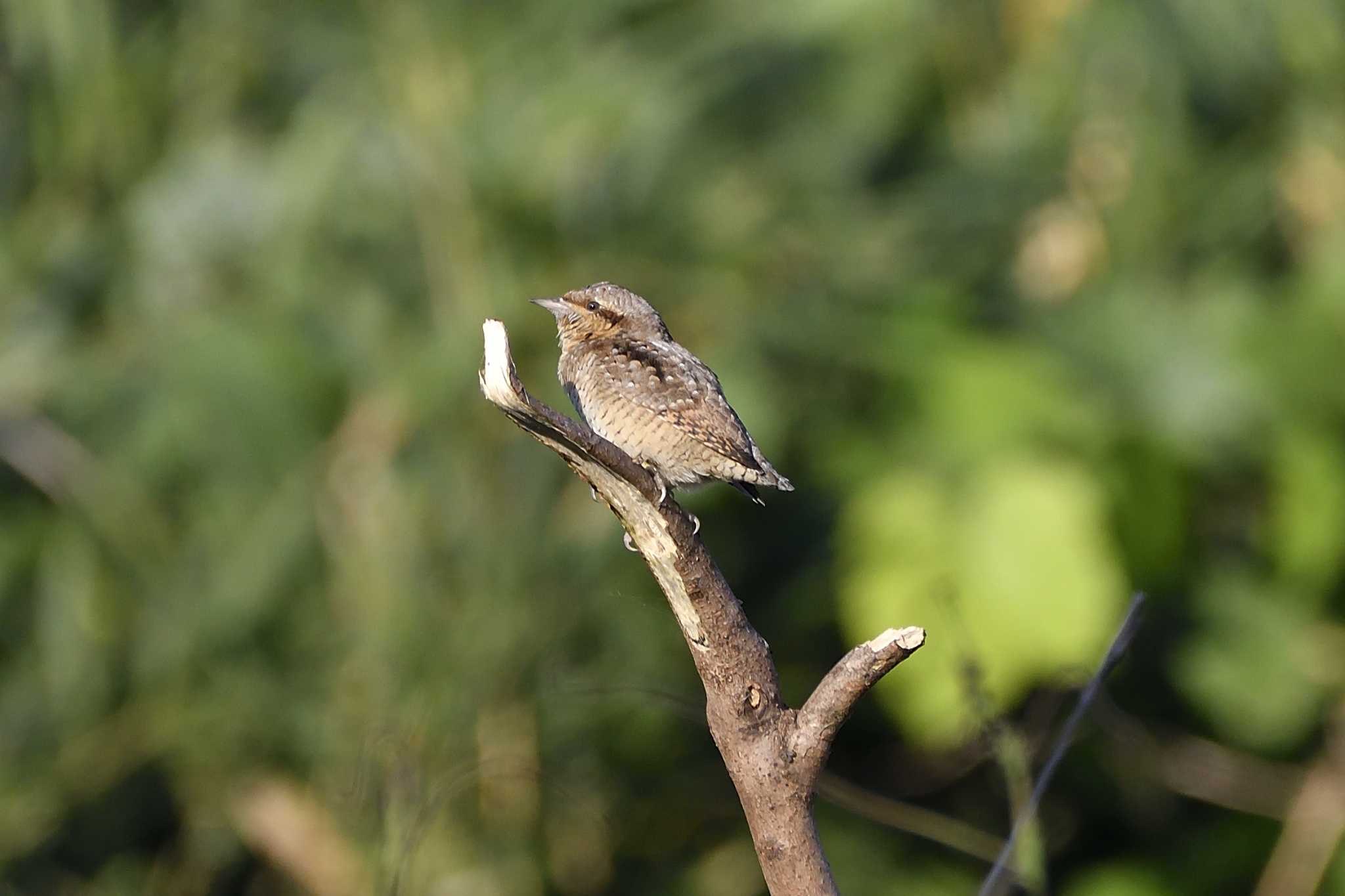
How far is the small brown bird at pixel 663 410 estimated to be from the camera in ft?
11.2

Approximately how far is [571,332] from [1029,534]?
1.87 meters

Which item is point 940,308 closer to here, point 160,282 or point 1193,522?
point 1193,522

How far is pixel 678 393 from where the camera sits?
3502 mm

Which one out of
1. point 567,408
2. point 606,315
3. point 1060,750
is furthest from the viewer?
point 567,408

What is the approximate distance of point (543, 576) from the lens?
16.6ft

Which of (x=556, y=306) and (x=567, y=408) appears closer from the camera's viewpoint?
(x=556, y=306)

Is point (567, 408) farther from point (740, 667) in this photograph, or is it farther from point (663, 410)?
point (740, 667)

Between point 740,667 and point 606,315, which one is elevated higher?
point 606,315

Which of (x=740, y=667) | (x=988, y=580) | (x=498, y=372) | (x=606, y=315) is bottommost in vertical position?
(x=988, y=580)

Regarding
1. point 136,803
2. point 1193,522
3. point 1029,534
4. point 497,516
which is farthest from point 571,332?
point 1193,522

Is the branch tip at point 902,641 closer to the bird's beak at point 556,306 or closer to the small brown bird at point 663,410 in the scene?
the small brown bird at point 663,410

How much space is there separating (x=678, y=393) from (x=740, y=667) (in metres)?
1.23

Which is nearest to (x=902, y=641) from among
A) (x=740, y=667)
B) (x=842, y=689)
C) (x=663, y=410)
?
(x=842, y=689)

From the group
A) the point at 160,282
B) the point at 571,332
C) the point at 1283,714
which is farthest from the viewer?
the point at 1283,714
